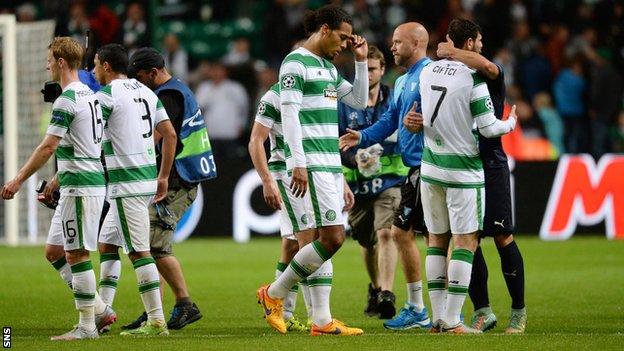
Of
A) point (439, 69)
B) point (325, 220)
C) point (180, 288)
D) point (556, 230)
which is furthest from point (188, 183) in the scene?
point (556, 230)

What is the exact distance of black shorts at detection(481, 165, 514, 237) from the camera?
→ 9.70m

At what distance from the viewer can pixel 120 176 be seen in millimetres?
9633

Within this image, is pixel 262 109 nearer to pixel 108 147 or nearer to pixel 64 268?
pixel 108 147

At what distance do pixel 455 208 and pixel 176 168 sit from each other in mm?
2559

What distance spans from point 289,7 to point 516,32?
4142 millimetres

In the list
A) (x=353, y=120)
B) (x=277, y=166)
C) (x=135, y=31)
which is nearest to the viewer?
(x=277, y=166)

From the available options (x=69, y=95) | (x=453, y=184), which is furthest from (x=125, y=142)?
(x=453, y=184)

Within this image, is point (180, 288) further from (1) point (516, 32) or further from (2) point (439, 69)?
(1) point (516, 32)

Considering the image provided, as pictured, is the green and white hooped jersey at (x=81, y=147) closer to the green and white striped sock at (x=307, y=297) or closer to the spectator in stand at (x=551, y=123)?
the green and white striped sock at (x=307, y=297)

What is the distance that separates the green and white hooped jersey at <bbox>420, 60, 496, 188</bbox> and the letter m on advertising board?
10.3 metres

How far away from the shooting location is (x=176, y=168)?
10820 mm

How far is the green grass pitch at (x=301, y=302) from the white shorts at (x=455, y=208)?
82cm

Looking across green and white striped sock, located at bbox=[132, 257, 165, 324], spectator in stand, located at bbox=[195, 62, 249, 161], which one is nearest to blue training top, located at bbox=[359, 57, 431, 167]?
green and white striped sock, located at bbox=[132, 257, 165, 324]

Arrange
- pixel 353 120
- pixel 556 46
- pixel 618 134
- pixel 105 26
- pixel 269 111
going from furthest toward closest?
pixel 556 46 < pixel 618 134 < pixel 105 26 < pixel 353 120 < pixel 269 111
